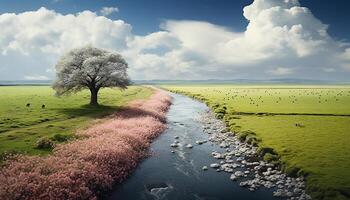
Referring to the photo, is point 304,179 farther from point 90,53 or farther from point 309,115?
point 90,53

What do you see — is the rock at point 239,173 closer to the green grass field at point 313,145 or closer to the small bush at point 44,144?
the green grass field at point 313,145

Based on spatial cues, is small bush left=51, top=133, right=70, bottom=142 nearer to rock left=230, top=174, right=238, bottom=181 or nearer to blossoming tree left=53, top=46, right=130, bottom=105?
rock left=230, top=174, right=238, bottom=181

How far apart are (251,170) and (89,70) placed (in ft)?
147

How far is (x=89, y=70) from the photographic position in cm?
6269

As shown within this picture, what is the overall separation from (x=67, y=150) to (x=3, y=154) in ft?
15.2

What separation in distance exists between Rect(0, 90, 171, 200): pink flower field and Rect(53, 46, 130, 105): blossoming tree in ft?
99.8

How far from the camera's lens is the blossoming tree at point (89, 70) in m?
62.5

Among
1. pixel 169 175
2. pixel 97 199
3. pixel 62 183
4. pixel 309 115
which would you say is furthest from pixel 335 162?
pixel 309 115

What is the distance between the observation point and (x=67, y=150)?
86.6 feet

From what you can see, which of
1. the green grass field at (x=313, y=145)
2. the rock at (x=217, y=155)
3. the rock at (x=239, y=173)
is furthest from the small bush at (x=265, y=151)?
the rock at (x=239, y=173)

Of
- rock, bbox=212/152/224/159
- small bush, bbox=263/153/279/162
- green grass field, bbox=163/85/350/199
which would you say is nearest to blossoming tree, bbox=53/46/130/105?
green grass field, bbox=163/85/350/199

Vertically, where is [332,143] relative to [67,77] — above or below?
below

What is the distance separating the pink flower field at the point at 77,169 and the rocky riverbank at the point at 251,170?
7.62 meters

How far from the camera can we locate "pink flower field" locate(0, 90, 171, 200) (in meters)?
18.6
